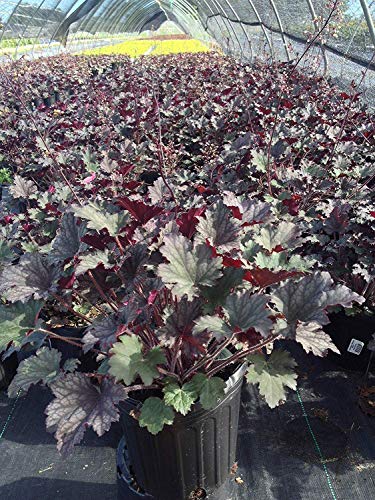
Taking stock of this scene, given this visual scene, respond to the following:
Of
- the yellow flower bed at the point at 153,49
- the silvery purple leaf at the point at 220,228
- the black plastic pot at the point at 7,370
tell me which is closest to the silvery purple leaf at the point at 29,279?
the silvery purple leaf at the point at 220,228

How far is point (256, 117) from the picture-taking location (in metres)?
4.89

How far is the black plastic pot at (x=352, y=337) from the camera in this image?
253 cm

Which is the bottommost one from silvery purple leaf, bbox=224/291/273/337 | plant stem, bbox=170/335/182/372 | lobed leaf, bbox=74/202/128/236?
plant stem, bbox=170/335/182/372

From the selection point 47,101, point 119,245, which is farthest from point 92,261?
point 47,101

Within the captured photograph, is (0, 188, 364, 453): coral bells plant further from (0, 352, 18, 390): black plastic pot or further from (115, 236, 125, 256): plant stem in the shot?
(0, 352, 18, 390): black plastic pot

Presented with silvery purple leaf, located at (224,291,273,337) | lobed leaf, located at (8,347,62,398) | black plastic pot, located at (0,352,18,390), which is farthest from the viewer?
black plastic pot, located at (0,352,18,390)

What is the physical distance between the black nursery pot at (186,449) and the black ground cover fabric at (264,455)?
30 cm

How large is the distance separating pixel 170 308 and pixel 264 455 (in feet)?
3.90

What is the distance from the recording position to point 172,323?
1.45 meters

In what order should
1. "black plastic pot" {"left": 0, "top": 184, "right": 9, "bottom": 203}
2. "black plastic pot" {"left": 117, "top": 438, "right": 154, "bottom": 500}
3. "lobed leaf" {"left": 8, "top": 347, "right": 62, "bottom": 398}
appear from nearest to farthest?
1. "lobed leaf" {"left": 8, "top": 347, "right": 62, "bottom": 398}
2. "black plastic pot" {"left": 117, "top": 438, "right": 154, "bottom": 500}
3. "black plastic pot" {"left": 0, "top": 184, "right": 9, "bottom": 203}

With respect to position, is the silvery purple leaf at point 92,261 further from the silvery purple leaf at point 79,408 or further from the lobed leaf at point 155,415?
the lobed leaf at point 155,415

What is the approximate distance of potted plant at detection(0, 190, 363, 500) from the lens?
1372 millimetres

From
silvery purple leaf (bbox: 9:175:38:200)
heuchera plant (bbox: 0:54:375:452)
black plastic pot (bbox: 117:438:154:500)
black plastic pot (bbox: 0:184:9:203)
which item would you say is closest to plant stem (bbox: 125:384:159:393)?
heuchera plant (bbox: 0:54:375:452)

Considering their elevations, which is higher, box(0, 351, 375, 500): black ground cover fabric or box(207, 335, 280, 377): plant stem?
box(207, 335, 280, 377): plant stem
